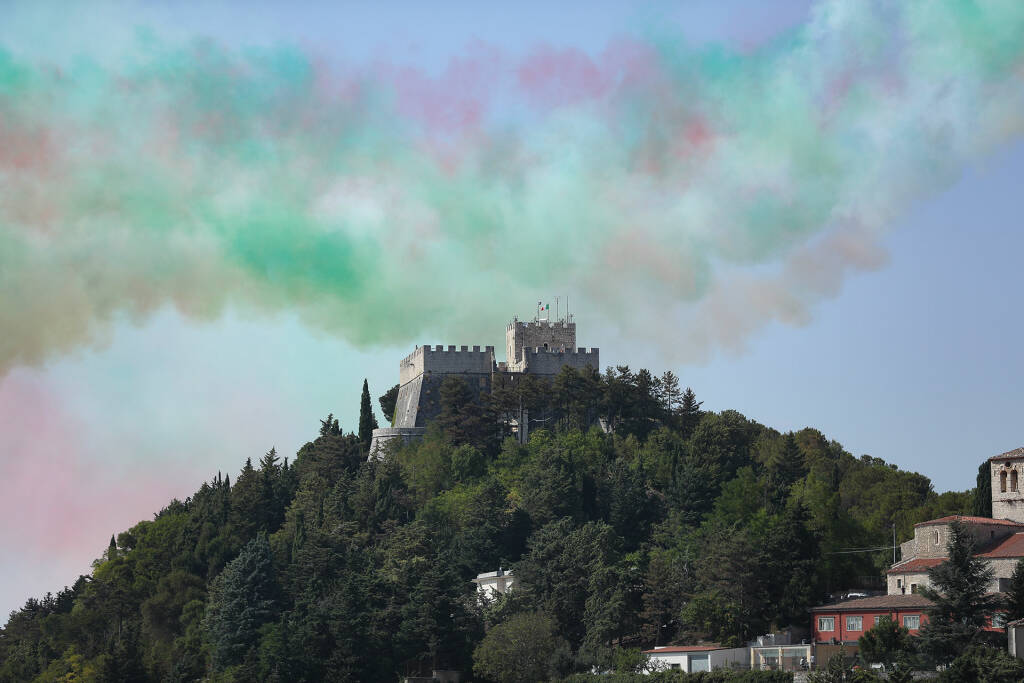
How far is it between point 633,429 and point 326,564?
2564cm

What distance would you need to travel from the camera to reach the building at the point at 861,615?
5906cm

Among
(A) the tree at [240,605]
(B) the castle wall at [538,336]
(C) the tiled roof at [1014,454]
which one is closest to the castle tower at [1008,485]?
(C) the tiled roof at [1014,454]

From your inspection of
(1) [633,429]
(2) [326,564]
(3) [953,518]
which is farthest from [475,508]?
(3) [953,518]

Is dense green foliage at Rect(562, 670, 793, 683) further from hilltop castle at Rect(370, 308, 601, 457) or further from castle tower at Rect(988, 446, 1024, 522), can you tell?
hilltop castle at Rect(370, 308, 601, 457)

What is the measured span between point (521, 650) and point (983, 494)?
2199 cm

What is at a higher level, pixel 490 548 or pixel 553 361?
pixel 553 361

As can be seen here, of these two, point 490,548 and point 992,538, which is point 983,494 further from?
point 490,548

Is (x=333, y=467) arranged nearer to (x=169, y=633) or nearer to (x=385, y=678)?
(x=169, y=633)

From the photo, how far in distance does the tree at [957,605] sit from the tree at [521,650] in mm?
17613

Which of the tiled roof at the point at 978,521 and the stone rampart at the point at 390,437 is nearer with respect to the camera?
the tiled roof at the point at 978,521

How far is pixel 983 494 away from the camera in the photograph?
71688mm

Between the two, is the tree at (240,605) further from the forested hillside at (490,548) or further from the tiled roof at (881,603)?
the tiled roof at (881,603)

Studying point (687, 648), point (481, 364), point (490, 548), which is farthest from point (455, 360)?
point (687, 648)

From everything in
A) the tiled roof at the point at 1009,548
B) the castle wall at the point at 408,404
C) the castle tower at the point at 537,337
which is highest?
the castle tower at the point at 537,337
